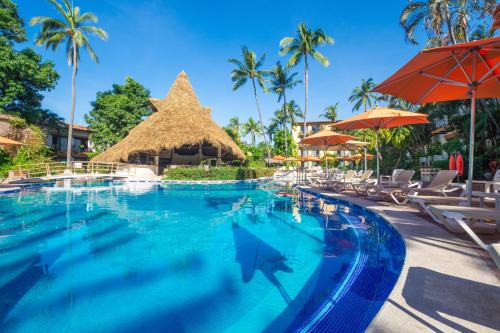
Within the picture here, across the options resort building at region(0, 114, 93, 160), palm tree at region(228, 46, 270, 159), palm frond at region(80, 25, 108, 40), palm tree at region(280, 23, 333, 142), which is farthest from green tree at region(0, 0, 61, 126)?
palm tree at region(280, 23, 333, 142)

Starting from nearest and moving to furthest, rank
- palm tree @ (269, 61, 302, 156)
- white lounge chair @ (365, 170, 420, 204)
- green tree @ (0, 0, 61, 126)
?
white lounge chair @ (365, 170, 420, 204)
green tree @ (0, 0, 61, 126)
palm tree @ (269, 61, 302, 156)

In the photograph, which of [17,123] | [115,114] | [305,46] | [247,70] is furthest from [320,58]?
[17,123]

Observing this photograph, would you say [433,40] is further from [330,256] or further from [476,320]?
[476,320]

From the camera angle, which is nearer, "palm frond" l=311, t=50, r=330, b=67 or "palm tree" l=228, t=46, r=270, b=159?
"palm frond" l=311, t=50, r=330, b=67

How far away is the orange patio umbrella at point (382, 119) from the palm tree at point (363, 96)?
31.4m

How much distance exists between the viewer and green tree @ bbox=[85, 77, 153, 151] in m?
27.2

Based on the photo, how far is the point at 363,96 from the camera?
121 feet

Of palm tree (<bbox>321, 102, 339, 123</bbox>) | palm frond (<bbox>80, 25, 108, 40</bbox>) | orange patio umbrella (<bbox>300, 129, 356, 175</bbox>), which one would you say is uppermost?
palm frond (<bbox>80, 25, 108, 40</bbox>)

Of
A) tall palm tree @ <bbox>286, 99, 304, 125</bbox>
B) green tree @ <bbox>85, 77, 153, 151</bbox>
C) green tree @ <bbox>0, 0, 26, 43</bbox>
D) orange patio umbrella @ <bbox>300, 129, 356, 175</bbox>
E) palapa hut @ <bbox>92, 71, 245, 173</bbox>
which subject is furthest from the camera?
tall palm tree @ <bbox>286, 99, 304, 125</bbox>

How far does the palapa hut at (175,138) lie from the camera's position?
1995 cm

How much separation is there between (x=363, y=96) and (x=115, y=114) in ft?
108

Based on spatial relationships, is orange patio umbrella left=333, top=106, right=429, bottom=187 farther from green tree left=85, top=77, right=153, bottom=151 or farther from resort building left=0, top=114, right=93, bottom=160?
green tree left=85, top=77, right=153, bottom=151

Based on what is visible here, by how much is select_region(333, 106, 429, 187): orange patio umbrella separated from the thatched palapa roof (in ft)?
43.2

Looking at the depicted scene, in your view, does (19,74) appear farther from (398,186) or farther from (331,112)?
(331,112)
